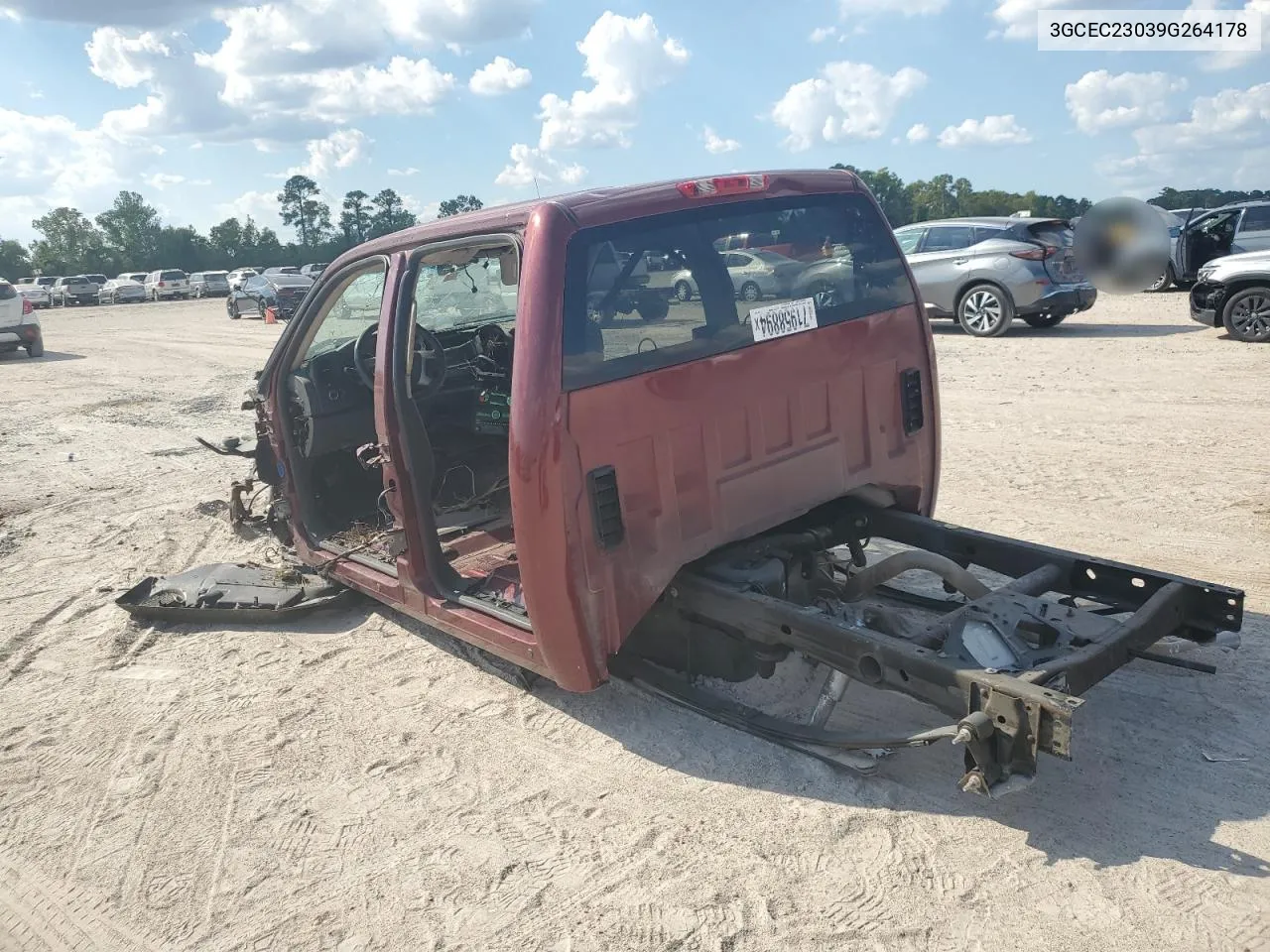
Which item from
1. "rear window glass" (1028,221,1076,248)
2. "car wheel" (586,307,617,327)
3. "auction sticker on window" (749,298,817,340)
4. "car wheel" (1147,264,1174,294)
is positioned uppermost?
"car wheel" (586,307,617,327)

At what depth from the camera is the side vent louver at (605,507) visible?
3.41 metres

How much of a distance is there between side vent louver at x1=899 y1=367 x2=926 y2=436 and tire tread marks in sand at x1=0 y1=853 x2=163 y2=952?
3442mm

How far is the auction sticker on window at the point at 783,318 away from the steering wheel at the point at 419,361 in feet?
5.62

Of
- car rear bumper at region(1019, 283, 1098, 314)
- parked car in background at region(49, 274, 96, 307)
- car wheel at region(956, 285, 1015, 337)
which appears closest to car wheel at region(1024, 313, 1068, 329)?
car rear bumper at region(1019, 283, 1098, 314)

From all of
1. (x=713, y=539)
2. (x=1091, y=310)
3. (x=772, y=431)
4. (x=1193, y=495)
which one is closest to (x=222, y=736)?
(x=713, y=539)

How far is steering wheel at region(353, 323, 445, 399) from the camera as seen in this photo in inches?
188

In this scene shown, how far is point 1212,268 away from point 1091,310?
177 inches

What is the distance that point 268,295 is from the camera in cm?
2791

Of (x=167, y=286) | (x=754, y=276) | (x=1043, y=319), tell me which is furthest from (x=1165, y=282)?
(x=167, y=286)

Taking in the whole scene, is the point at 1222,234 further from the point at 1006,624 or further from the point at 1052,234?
the point at 1006,624

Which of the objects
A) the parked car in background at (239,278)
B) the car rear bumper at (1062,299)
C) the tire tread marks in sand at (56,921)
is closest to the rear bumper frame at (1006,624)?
the tire tread marks in sand at (56,921)

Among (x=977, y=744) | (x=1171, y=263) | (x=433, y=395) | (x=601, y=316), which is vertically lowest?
(x=1171, y=263)

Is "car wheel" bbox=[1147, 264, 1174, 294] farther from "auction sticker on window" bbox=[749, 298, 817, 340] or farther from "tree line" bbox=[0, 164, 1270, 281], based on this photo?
"tree line" bbox=[0, 164, 1270, 281]

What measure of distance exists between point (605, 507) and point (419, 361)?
179 centimetres
